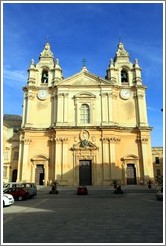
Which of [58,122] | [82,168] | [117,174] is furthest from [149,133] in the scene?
[58,122]

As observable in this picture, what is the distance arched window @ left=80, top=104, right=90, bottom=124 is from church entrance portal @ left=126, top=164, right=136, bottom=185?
327 inches

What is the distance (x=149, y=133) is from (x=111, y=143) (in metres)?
5.54

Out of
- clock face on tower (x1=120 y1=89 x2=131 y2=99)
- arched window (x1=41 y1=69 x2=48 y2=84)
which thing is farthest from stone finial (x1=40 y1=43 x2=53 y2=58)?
clock face on tower (x1=120 y1=89 x2=131 y2=99)

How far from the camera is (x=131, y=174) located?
1374 inches

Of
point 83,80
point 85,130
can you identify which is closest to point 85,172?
point 85,130

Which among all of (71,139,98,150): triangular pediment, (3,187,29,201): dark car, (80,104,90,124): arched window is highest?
(80,104,90,124): arched window

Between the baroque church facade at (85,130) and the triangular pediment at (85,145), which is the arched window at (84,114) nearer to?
the baroque church facade at (85,130)

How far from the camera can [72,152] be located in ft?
113

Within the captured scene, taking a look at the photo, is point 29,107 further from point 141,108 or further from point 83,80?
point 141,108

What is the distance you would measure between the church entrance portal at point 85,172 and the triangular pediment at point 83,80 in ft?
35.9

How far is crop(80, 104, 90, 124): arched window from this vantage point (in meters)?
36.2

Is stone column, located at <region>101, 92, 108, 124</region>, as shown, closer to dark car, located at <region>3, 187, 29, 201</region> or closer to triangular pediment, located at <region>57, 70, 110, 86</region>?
triangular pediment, located at <region>57, 70, 110, 86</region>

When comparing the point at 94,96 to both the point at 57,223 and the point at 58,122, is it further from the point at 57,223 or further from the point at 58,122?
the point at 57,223

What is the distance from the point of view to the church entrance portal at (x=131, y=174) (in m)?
34.6
